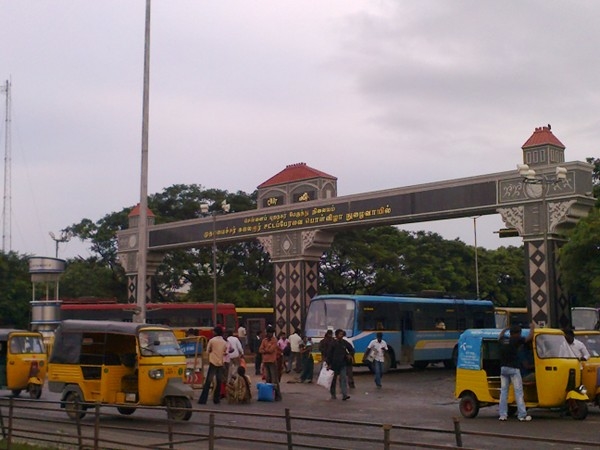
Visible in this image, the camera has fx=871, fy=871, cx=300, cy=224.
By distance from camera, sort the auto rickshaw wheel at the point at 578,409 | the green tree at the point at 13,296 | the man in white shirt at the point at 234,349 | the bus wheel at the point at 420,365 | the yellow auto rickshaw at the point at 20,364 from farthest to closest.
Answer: the green tree at the point at 13,296
the bus wheel at the point at 420,365
the yellow auto rickshaw at the point at 20,364
the man in white shirt at the point at 234,349
the auto rickshaw wheel at the point at 578,409

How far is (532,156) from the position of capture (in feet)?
99.7

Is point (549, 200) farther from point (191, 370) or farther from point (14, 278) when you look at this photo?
point (14, 278)

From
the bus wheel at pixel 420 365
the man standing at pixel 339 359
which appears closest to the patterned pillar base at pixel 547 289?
the bus wheel at pixel 420 365

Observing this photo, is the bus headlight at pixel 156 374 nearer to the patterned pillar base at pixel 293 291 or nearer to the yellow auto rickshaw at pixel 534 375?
the yellow auto rickshaw at pixel 534 375

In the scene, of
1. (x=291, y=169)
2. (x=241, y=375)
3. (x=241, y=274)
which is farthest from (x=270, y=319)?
(x=241, y=375)

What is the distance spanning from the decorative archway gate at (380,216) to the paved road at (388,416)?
19.4 ft

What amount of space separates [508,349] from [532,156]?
1616 cm

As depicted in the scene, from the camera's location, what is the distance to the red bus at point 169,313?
143 ft

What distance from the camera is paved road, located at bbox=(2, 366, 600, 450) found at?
13.3 meters

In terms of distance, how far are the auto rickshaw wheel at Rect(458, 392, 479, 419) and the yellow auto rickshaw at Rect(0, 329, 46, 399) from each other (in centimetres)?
1091

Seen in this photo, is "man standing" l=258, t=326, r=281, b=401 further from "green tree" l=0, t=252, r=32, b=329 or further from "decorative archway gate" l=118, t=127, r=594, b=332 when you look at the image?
"green tree" l=0, t=252, r=32, b=329

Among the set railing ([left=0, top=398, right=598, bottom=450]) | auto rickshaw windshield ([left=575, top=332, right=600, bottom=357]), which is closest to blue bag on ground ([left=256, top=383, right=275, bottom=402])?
railing ([left=0, top=398, right=598, bottom=450])

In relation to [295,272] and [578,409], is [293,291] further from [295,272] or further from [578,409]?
[578,409]

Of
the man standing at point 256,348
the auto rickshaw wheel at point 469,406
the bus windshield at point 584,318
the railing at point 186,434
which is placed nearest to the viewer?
the railing at point 186,434
